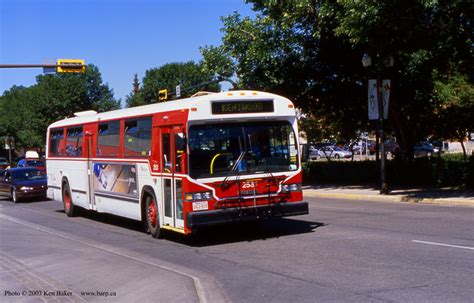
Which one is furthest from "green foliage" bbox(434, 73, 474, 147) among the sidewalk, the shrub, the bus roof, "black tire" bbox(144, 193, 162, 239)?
"black tire" bbox(144, 193, 162, 239)

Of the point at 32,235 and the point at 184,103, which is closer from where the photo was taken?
the point at 184,103

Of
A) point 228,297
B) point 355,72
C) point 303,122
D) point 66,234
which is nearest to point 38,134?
point 303,122

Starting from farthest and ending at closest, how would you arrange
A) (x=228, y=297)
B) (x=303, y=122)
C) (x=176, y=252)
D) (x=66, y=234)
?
1. (x=303, y=122)
2. (x=66, y=234)
3. (x=176, y=252)
4. (x=228, y=297)

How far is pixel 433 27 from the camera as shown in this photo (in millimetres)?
17641

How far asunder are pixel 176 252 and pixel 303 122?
2336 centimetres

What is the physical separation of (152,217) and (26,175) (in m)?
15.7

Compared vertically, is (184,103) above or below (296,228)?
above

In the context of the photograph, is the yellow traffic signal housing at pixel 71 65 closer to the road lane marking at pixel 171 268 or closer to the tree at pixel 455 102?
the road lane marking at pixel 171 268

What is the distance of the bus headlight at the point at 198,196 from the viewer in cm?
1128

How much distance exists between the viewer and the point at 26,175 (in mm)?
27016

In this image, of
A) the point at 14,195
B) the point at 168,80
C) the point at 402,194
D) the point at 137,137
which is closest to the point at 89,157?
the point at 137,137

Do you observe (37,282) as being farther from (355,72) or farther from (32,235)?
(355,72)

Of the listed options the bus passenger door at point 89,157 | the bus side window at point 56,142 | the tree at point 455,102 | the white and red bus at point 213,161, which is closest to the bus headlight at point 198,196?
the white and red bus at point 213,161

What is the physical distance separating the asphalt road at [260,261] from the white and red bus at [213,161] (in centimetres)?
69
